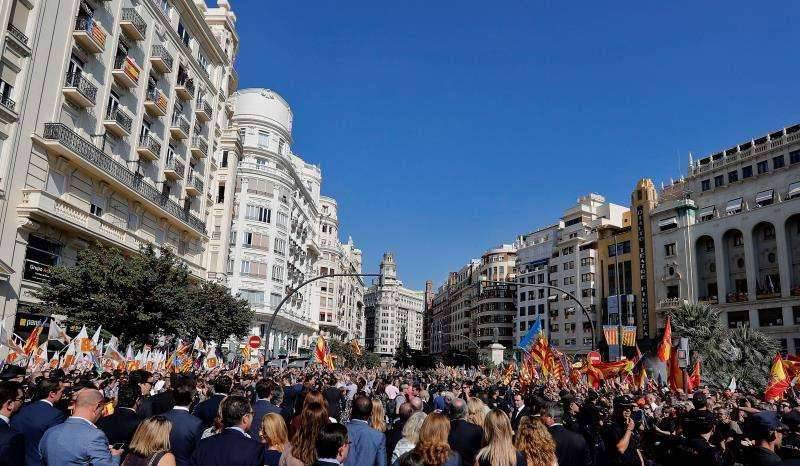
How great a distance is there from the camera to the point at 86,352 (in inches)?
673

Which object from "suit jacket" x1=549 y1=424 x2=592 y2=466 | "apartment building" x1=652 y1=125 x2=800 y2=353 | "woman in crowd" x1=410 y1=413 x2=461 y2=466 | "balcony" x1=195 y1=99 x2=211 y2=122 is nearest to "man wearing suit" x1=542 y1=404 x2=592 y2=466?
"suit jacket" x1=549 y1=424 x2=592 y2=466

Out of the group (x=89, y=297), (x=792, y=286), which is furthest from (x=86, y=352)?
(x=792, y=286)

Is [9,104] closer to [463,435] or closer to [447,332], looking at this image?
[463,435]

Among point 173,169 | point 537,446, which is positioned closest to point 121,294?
point 173,169

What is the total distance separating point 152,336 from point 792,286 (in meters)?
51.0

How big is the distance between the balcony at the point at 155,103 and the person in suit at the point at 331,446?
3022 cm

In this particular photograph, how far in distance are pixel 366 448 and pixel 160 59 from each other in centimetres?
3049

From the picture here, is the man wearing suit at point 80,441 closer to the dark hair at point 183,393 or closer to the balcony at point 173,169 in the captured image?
the dark hair at point 183,393

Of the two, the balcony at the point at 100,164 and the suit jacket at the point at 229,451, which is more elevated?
the balcony at the point at 100,164

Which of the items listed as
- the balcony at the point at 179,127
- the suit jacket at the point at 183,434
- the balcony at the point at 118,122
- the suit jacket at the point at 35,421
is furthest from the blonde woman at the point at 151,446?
the balcony at the point at 179,127

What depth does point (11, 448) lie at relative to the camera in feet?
16.5

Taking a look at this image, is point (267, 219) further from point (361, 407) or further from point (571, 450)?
point (571, 450)

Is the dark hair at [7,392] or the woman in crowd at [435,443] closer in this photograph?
the woman in crowd at [435,443]

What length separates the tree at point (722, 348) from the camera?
3594 centimetres
